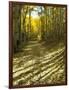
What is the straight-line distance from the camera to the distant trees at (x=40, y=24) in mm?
2137

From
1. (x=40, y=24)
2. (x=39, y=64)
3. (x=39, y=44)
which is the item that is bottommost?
(x=39, y=64)

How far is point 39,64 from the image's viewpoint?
7.19 ft

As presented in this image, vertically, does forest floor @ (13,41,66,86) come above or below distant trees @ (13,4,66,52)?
below

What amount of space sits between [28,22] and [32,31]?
9cm

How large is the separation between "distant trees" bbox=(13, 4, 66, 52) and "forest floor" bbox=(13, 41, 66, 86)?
0.21 feet

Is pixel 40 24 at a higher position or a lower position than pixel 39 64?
higher

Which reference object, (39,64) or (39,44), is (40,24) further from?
(39,64)

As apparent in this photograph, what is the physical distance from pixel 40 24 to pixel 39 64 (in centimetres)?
36

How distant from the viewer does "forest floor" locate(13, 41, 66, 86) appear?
2.14 metres

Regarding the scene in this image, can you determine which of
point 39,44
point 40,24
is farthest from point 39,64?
point 40,24

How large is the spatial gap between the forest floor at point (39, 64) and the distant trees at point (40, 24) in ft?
0.21

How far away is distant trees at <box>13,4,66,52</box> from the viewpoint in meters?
2.14

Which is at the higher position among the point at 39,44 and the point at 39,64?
the point at 39,44

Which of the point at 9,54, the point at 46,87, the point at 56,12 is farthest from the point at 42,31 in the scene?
the point at 46,87
